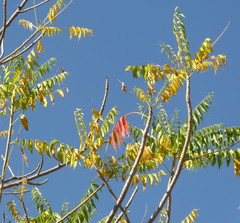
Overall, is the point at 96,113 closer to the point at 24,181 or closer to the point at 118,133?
the point at 118,133

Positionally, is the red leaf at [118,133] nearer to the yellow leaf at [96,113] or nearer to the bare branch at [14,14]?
the yellow leaf at [96,113]

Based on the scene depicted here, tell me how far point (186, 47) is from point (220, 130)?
1.18 m

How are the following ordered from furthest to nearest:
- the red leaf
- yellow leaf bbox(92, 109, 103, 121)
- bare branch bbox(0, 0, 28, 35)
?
bare branch bbox(0, 0, 28, 35) < yellow leaf bbox(92, 109, 103, 121) < the red leaf

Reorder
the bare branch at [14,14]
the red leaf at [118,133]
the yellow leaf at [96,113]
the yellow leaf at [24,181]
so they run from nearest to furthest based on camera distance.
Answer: the red leaf at [118,133] → the yellow leaf at [96,113] → the yellow leaf at [24,181] → the bare branch at [14,14]

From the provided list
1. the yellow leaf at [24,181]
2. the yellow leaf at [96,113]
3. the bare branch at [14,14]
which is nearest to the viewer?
the yellow leaf at [96,113]

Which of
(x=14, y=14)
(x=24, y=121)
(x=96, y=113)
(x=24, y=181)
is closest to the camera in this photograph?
(x=24, y=121)

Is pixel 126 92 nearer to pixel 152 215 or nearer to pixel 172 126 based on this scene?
pixel 152 215

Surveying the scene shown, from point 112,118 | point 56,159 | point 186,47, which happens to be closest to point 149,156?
point 112,118

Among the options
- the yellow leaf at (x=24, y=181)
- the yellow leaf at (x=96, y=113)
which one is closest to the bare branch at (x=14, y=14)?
the yellow leaf at (x=96, y=113)

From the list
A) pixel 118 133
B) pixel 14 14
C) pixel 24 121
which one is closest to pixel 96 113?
pixel 118 133

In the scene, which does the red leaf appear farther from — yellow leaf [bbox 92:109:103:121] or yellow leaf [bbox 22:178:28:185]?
yellow leaf [bbox 22:178:28:185]

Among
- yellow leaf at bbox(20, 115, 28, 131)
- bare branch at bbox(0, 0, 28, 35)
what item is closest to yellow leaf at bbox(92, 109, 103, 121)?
yellow leaf at bbox(20, 115, 28, 131)

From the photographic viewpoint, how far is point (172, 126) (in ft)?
24.9

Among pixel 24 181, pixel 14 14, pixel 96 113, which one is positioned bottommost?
pixel 24 181
